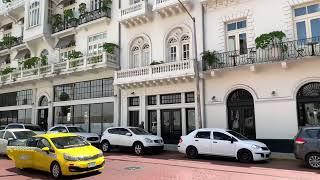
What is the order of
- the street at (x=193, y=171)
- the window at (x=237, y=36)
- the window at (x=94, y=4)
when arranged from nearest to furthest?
1. the street at (x=193, y=171)
2. the window at (x=237, y=36)
3. the window at (x=94, y=4)

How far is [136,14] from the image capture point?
74.8 feet

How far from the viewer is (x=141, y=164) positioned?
1448 cm

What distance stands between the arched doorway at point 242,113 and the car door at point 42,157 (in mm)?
11082

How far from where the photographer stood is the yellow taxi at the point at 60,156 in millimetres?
11148

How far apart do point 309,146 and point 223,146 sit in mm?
3941

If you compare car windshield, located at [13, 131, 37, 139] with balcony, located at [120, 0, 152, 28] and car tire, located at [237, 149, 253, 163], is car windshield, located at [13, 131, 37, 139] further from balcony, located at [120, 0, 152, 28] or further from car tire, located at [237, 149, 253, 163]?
car tire, located at [237, 149, 253, 163]

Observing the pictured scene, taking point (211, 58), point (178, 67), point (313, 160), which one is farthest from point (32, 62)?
point (313, 160)

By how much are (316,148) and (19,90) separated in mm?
29617

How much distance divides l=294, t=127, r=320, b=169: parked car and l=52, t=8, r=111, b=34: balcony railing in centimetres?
1761

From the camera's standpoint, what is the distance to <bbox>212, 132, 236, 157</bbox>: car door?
15.0 meters

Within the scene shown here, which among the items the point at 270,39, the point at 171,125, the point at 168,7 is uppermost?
the point at 168,7

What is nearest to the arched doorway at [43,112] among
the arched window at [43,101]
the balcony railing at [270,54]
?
the arched window at [43,101]

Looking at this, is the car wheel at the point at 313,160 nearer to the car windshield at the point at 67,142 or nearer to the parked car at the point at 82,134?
the car windshield at the point at 67,142

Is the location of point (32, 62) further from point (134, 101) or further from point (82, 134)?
point (82, 134)
